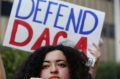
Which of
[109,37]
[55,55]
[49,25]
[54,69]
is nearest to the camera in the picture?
[54,69]

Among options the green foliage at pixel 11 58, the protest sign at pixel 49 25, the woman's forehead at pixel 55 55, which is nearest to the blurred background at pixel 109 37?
the green foliage at pixel 11 58

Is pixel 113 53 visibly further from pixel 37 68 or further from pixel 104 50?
pixel 37 68

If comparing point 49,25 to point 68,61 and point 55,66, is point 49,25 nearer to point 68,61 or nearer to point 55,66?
point 68,61

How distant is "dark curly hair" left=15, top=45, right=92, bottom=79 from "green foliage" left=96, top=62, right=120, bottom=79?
18.3 m

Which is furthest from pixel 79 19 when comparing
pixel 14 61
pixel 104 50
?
pixel 104 50

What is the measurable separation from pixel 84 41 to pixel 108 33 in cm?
2428

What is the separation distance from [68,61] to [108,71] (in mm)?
19508

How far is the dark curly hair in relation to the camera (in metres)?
3.89

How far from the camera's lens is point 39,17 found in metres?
4.83

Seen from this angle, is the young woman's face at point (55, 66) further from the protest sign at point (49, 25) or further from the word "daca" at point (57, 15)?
the word "daca" at point (57, 15)

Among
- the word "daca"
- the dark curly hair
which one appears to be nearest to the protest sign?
the word "daca"

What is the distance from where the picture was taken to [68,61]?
3.88 metres

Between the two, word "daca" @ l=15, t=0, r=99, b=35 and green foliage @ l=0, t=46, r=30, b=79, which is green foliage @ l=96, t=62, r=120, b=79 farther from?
word "daca" @ l=15, t=0, r=99, b=35

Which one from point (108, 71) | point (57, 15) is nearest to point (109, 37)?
point (108, 71)
